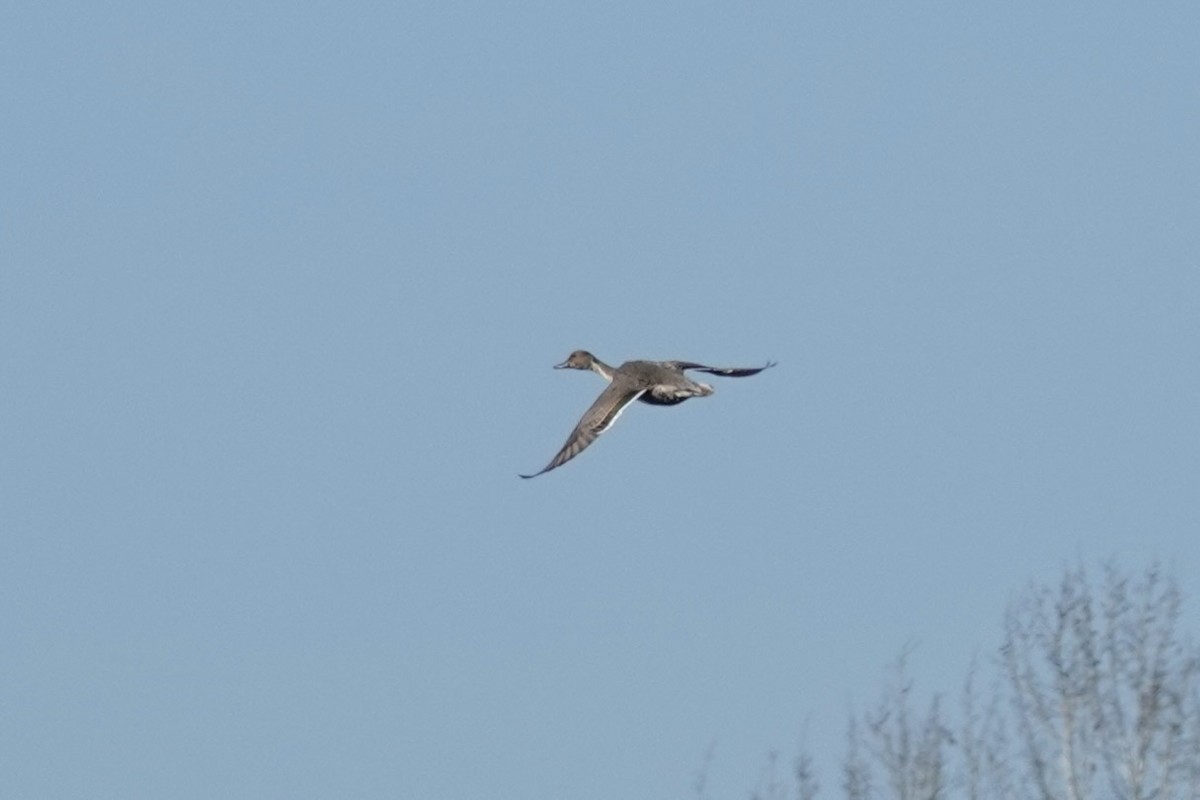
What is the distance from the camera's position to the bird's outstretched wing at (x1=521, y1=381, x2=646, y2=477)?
43438mm

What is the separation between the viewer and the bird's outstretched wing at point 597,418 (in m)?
43.4

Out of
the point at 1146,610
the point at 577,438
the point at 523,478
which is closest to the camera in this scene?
the point at 523,478

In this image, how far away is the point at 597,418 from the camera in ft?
144

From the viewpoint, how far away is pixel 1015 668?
155 ft

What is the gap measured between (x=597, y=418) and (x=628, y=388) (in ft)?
3.45

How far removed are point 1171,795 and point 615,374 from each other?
6686 millimetres

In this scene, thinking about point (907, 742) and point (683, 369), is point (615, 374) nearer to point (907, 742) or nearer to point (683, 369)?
point (683, 369)

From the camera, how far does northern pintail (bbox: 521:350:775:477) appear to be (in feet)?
143

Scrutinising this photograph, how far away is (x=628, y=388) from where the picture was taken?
148ft

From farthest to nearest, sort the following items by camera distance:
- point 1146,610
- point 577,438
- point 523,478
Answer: point 1146,610 → point 577,438 → point 523,478

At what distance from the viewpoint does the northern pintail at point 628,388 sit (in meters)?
43.7

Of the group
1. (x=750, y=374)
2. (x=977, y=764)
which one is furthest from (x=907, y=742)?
(x=750, y=374)

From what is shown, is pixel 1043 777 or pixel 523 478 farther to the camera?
pixel 1043 777

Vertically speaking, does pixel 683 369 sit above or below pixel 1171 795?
above
